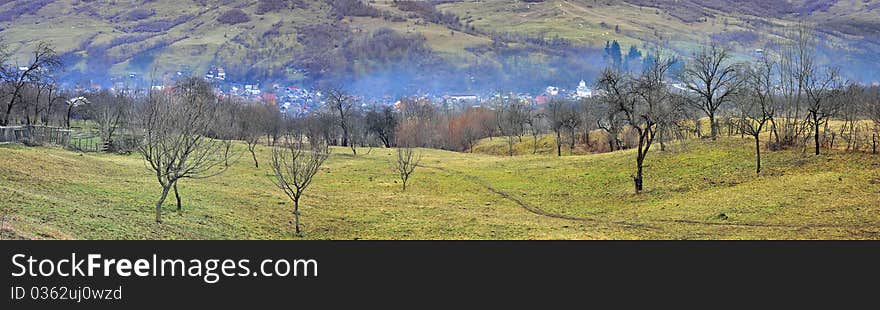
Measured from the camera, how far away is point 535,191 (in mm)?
50719

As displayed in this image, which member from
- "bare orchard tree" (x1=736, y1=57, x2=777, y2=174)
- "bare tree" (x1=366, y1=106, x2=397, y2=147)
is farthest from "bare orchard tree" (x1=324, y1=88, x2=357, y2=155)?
"bare orchard tree" (x1=736, y1=57, x2=777, y2=174)

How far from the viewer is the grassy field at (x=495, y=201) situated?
30.2 metres

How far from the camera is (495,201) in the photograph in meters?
47.2

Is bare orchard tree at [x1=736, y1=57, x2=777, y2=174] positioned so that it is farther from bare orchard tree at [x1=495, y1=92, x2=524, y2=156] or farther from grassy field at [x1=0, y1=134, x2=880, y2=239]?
bare orchard tree at [x1=495, y1=92, x2=524, y2=156]

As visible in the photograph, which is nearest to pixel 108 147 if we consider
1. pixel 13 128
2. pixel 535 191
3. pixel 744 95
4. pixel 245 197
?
pixel 13 128

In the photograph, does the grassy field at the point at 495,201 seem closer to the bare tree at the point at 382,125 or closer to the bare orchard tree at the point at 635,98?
the bare orchard tree at the point at 635,98

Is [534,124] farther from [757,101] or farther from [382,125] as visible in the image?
[757,101]

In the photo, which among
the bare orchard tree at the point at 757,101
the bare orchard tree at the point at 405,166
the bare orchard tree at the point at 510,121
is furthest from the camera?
the bare orchard tree at the point at 510,121

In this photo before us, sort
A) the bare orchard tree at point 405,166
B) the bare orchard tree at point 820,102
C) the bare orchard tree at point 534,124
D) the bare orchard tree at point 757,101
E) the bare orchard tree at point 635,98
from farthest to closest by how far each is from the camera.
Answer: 1. the bare orchard tree at point 534,124
2. the bare orchard tree at point 405,166
3. the bare orchard tree at point 757,101
4. the bare orchard tree at point 820,102
5. the bare orchard tree at point 635,98

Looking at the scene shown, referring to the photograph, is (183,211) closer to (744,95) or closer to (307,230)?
(307,230)

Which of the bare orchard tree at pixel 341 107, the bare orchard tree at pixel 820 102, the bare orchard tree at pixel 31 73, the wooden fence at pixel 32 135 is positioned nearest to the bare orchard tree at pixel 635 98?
the bare orchard tree at pixel 820 102

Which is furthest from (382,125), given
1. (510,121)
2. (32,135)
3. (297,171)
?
(297,171)

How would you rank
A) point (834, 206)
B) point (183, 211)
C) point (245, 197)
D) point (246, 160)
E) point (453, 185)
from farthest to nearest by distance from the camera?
1. point (246, 160)
2. point (453, 185)
3. point (245, 197)
4. point (834, 206)
5. point (183, 211)

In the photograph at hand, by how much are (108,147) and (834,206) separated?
62.7m
